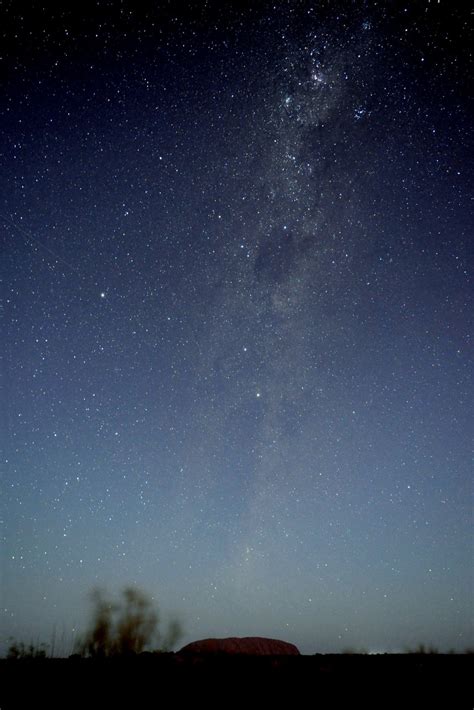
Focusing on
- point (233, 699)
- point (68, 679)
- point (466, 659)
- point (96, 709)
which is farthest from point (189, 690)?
point (466, 659)

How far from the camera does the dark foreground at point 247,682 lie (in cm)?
229

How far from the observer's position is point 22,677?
266 centimetres

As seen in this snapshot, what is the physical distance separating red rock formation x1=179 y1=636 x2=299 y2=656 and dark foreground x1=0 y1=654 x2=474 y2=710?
1253cm

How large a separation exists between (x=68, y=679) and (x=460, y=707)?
7.18 ft

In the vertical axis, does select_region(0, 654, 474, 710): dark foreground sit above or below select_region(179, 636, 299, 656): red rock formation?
above

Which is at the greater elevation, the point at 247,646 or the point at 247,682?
the point at 247,682

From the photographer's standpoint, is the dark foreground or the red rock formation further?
the red rock formation

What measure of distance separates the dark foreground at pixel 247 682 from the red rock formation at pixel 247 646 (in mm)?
12526

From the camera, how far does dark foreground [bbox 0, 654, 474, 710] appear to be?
Answer: 229 cm

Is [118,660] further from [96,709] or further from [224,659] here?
[224,659]

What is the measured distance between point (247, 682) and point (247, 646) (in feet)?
52.9

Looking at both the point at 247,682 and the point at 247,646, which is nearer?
the point at 247,682

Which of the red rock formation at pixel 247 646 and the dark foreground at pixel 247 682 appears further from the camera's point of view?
the red rock formation at pixel 247 646

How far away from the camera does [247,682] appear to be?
95.1 inches
